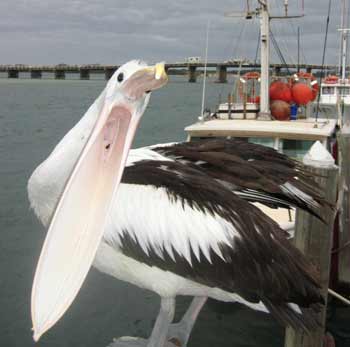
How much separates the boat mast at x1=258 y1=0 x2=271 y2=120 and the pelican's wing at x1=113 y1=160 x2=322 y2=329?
15.5 ft

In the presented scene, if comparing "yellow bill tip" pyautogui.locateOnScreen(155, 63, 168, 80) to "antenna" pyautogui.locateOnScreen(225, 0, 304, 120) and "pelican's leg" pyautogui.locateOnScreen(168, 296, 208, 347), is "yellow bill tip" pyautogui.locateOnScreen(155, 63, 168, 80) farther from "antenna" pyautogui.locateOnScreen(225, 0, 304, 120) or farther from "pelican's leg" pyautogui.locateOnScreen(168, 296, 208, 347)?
"antenna" pyautogui.locateOnScreen(225, 0, 304, 120)

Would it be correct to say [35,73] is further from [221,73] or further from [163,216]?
[163,216]

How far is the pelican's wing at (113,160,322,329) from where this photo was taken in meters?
2.69

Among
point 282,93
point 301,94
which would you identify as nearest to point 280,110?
point 301,94

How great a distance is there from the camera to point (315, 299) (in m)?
2.73

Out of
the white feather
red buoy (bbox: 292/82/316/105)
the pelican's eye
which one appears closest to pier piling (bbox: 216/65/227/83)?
red buoy (bbox: 292/82/316/105)

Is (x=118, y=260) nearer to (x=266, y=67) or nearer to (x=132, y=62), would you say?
(x=132, y=62)

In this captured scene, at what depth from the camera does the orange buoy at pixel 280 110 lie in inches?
297

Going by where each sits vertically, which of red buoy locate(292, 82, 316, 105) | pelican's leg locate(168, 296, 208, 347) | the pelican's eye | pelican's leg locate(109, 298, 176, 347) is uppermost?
the pelican's eye

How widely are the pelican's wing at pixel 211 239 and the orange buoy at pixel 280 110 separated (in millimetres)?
4971

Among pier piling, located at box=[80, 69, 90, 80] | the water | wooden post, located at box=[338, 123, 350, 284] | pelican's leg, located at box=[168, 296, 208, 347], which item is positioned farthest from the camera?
pier piling, located at box=[80, 69, 90, 80]

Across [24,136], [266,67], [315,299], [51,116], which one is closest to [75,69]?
[51,116]

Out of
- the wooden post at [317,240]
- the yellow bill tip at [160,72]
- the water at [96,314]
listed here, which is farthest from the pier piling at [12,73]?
the yellow bill tip at [160,72]

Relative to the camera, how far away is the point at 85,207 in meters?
2.23
